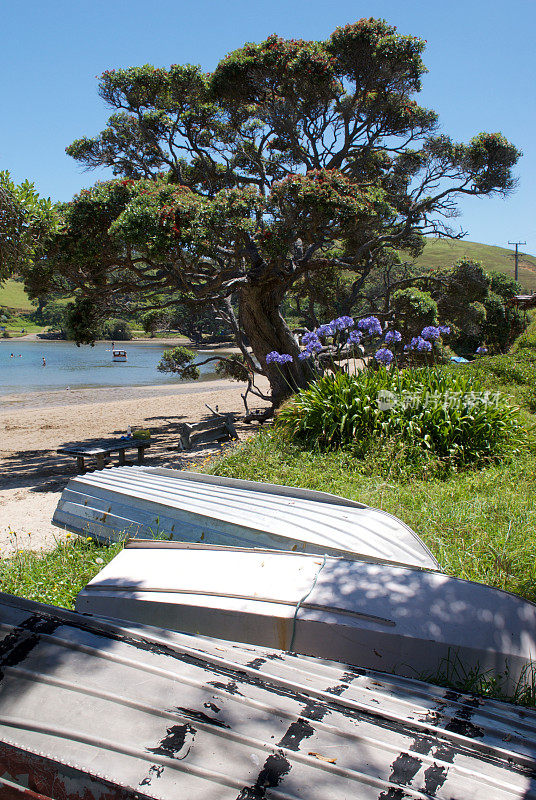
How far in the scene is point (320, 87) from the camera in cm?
1295

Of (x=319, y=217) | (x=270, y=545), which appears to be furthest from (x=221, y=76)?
(x=270, y=545)

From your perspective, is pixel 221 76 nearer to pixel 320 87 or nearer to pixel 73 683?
pixel 320 87

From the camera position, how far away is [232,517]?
12.7 feet

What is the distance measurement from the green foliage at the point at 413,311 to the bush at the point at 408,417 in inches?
417

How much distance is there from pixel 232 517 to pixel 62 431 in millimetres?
14444

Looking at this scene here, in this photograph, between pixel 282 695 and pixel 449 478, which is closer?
pixel 282 695

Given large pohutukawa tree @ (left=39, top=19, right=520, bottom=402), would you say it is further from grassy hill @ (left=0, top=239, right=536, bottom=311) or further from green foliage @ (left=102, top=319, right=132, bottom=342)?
grassy hill @ (left=0, top=239, right=536, bottom=311)

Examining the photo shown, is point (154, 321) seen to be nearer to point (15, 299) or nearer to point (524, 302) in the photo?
point (524, 302)

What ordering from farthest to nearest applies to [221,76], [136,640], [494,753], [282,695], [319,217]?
[221,76] → [319,217] → [136,640] → [282,695] → [494,753]

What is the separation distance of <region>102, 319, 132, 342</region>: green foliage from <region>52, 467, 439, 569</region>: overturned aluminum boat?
3006 inches

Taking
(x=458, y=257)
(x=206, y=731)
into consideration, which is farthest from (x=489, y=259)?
(x=206, y=731)

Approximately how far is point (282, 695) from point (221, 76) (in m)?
14.3

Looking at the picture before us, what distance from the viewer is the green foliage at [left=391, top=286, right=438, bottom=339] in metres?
17.9

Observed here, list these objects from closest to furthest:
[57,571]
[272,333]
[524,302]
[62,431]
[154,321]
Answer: [57,571] < [272,333] < [154,321] < [62,431] < [524,302]
